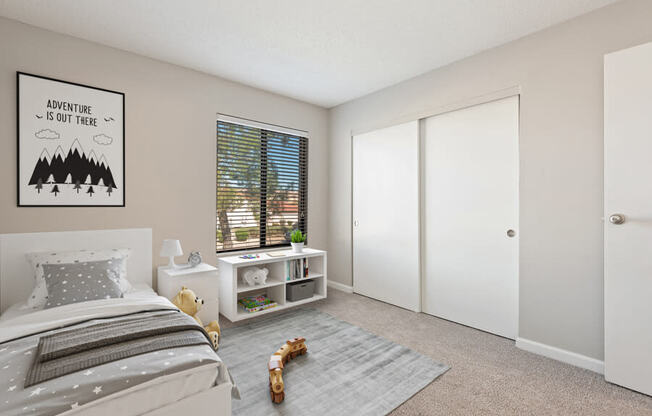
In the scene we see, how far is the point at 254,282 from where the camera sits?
327cm

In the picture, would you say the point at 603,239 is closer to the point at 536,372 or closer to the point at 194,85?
the point at 536,372

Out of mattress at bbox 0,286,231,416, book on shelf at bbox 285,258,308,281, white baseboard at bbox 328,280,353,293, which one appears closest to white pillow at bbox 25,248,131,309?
mattress at bbox 0,286,231,416

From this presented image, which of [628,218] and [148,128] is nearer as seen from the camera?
[628,218]

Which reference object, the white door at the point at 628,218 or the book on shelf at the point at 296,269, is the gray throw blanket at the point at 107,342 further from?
the white door at the point at 628,218

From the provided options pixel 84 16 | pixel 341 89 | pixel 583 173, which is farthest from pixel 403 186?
pixel 84 16

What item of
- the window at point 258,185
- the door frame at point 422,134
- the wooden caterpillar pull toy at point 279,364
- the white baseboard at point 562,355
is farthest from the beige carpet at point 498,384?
the window at point 258,185

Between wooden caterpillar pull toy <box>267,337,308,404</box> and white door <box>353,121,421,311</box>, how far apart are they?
1490 millimetres

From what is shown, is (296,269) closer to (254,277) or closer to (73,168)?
(254,277)

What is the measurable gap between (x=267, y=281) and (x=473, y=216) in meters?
2.23

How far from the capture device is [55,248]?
2471 millimetres

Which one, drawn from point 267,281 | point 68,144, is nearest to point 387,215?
point 267,281

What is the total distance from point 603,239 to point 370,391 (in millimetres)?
1897

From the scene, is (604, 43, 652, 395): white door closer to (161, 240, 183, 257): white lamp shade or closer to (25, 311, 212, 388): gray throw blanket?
(25, 311, 212, 388): gray throw blanket

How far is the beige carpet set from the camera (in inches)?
70.2
